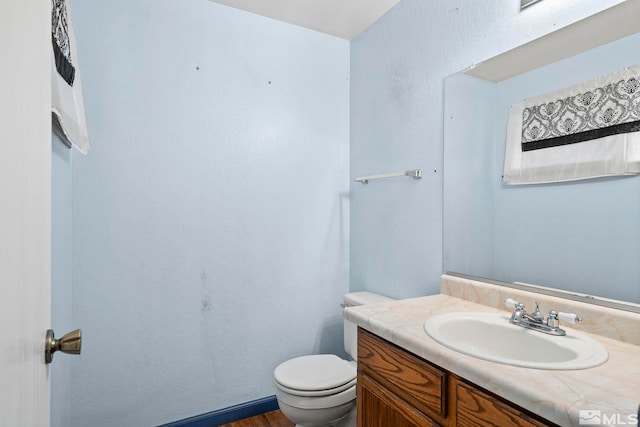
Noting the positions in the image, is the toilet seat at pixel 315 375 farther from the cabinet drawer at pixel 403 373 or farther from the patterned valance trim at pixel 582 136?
the patterned valance trim at pixel 582 136

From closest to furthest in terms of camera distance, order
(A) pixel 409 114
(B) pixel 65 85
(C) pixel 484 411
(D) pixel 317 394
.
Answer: (C) pixel 484 411 → (B) pixel 65 85 → (D) pixel 317 394 → (A) pixel 409 114

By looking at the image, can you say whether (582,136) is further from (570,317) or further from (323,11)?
(323,11)

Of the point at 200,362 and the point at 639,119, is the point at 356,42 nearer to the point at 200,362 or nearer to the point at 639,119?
the point at 639,119

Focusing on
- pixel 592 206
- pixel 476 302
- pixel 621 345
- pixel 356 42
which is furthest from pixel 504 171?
pixel 356 42

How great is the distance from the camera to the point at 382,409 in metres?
1.10

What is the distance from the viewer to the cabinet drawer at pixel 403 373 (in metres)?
0.90

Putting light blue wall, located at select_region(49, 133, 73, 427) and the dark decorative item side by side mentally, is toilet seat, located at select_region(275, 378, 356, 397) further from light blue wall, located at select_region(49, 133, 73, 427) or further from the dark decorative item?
the dark decorative item

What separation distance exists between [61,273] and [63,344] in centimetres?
81

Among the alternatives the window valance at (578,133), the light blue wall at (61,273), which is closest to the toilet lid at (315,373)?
the light blue wall at (61,273)

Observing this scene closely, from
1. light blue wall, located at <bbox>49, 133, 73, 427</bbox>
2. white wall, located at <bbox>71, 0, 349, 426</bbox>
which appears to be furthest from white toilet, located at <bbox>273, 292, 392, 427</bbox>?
light blue wall, located at <bbox>49, 133, 73, 427</bbox>

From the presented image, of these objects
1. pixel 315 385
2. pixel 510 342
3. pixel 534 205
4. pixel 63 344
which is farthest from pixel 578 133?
pixel 63 344

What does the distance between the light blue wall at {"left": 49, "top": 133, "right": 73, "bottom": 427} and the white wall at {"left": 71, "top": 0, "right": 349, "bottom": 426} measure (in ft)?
0.25

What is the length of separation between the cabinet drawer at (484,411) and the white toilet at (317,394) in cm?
78

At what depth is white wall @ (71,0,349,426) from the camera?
5.31 ft
